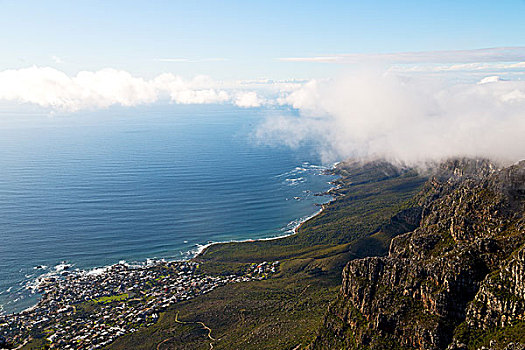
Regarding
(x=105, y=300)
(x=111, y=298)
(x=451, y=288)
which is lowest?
(x=111, y=298)

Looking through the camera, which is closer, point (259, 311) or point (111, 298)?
point (259, 311)

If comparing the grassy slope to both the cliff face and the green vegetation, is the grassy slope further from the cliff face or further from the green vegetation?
the green vegetation

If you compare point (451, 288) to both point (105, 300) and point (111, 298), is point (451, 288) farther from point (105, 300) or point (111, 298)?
point (105, 300)

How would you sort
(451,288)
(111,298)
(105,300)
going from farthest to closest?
(111,298), (105,300), (451,288)

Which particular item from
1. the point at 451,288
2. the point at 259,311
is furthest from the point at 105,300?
the point at 451,288

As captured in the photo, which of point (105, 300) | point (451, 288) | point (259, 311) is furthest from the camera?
point (105, 300)

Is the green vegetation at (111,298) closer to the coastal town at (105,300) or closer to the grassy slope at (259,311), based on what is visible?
the coastal town at (105,300)
